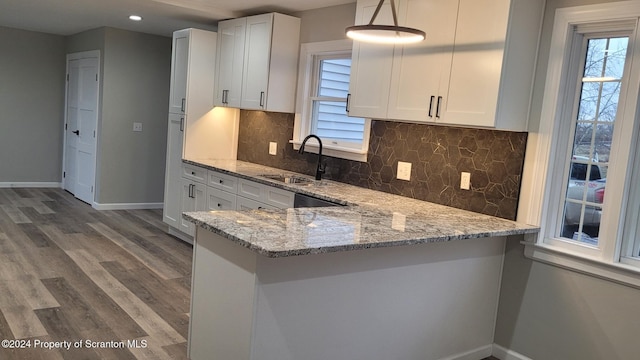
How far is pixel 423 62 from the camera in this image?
3.38 meters

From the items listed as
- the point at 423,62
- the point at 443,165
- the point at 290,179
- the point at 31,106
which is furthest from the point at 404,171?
the point at 31,106

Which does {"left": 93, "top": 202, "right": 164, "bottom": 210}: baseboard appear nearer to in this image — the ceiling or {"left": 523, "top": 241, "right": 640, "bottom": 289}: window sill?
the ceiling

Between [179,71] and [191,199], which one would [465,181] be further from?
[179,71]

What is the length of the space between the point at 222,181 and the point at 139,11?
2.00m

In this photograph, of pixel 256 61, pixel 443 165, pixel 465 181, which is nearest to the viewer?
pixel 465 181

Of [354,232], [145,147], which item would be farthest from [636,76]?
[145,147]

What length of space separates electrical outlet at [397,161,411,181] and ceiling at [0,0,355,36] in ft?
4.67

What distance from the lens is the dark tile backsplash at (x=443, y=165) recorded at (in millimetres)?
3303

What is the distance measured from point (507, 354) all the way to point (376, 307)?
119 centimetres

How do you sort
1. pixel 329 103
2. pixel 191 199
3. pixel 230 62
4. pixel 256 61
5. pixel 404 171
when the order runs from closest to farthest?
pixel 404 171 < pixel 329 103 < pixel 256 61 < pixel 230 62 < pixel 191 199

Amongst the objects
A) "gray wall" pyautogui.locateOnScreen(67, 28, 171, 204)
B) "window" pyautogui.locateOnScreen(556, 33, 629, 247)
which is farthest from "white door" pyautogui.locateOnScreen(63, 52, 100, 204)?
"window" pyautogui.locateOnScreen(556, 33, 629, 247)

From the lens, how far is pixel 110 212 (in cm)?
677

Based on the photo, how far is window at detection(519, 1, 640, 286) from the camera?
110 inches

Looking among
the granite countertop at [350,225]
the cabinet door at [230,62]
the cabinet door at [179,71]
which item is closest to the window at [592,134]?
the granite countertop at [350,225]
